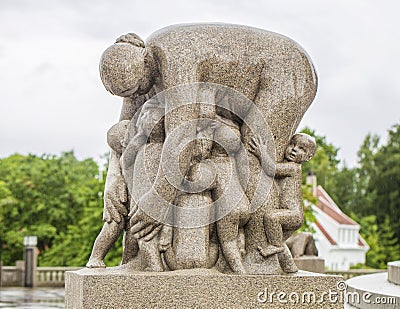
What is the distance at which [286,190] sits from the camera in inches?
282

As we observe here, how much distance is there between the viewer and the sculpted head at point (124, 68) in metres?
7.00

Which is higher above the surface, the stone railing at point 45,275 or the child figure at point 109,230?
the child figure at point 109,230

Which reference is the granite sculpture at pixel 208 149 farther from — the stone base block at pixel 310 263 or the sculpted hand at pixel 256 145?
the stone base block at pixel 310 263

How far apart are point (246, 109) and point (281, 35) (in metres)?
0.80

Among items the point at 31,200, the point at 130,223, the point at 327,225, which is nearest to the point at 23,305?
the point at 130,223

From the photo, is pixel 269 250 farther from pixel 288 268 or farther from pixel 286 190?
pixel 286 190

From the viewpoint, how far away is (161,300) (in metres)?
6.51

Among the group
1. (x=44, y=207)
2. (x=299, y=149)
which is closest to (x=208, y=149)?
(x=299, y=149)

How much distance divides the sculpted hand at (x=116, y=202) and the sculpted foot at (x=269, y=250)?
1251 mm

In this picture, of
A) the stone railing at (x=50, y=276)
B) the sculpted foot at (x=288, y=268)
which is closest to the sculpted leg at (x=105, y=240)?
the sculpted foot at (x=288, y=268)

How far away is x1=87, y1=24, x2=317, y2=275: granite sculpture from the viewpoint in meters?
6.83

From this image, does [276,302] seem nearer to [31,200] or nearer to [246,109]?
[246,109]

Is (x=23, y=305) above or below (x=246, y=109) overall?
below

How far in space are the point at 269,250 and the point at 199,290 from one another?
775 millimetres
